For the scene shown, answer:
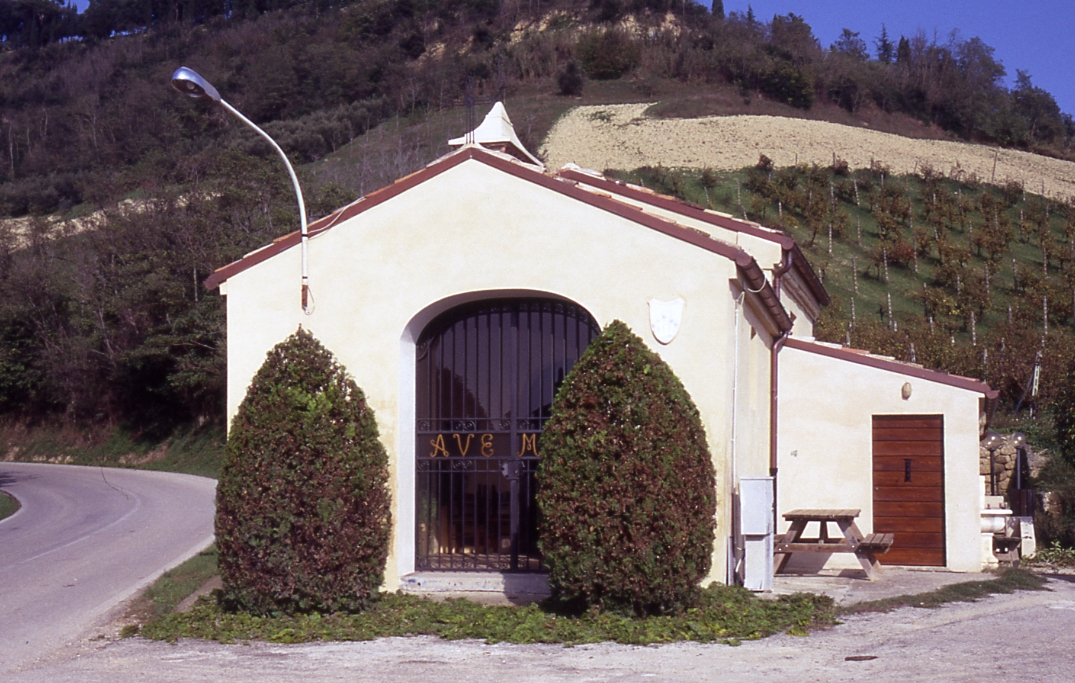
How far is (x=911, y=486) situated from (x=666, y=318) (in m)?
5.69

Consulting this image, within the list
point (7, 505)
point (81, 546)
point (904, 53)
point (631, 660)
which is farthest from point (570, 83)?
point (631, 660)

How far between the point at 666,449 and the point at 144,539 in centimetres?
1199

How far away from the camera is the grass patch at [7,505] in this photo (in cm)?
2334

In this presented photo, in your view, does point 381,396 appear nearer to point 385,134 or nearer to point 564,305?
point 564,305

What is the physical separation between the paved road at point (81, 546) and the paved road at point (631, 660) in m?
1.17

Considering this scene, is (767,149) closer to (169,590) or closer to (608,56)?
(608,56)

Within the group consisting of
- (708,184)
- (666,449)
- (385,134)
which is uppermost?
(385,134)

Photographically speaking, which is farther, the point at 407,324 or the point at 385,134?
the point at 385,134

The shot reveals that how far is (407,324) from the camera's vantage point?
10.6m

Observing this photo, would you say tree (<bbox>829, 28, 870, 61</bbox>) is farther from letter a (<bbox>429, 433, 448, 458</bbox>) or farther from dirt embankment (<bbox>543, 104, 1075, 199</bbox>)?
letter a (<bbox>429, 433, 448, 458</bbox>)

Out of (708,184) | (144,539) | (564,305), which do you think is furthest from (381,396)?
(708,184)

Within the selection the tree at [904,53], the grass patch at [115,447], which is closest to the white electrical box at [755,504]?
the grass patch at [115,447]

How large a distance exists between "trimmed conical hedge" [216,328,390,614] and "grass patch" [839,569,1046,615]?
182 inches

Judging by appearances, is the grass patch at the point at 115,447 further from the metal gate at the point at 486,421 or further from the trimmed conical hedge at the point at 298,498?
the trimmed conical hedge at the point at 298,498
